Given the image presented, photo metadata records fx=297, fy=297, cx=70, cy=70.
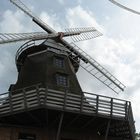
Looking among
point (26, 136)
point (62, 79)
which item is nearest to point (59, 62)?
point (62, 79)

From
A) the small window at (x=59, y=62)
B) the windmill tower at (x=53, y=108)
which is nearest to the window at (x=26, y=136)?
the windmill tower at (x=53, y=108)

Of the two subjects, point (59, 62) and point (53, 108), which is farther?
point (59, 62)

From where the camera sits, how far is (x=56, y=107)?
16.5 meters

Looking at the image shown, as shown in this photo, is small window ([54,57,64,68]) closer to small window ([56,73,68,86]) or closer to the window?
small window ([56,73,68,86])

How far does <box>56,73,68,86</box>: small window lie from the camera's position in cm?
2115

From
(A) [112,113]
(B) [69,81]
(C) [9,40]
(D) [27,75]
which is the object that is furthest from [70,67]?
(A) [112,113]

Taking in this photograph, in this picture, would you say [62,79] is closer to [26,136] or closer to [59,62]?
[59,62]

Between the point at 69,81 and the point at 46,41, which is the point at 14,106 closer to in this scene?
the point at 69,81

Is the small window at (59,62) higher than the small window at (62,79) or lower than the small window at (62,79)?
higher

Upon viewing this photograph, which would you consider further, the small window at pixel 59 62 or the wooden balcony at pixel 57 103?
the small window at pixel 59 62

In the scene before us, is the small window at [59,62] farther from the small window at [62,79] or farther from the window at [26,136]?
Answer: the window at [26,136]

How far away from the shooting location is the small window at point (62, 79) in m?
21.1

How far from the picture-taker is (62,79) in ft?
70.7

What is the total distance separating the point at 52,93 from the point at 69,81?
4948 millimetres
